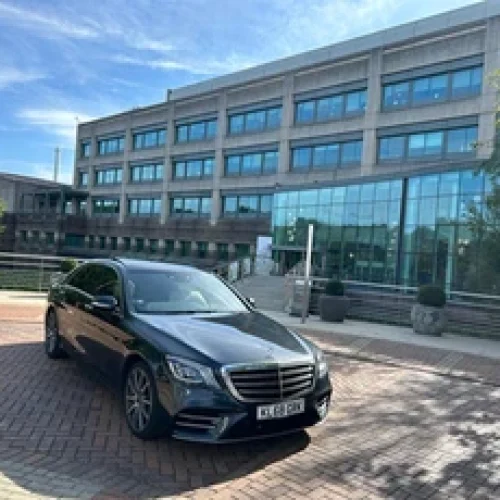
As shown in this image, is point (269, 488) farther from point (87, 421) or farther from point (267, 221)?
point (267, 221)

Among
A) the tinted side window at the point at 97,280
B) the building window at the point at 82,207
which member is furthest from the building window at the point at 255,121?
the tinted side window at the point at 97,280

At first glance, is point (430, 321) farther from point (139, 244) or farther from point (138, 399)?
point (139, 244)

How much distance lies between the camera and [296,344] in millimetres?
Result: 4777

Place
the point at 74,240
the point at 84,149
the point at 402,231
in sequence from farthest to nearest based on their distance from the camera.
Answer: the point at 84,149, the point at 74,240, the point at 402,231

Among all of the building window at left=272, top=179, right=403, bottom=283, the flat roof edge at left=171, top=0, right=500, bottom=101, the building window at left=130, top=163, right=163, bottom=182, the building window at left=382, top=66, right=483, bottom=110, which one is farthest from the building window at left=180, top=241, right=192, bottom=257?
the building window at left=382, top=66, right=483, bottom=110

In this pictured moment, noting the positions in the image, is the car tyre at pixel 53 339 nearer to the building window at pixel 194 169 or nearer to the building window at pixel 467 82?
the building window at pixel 467 82

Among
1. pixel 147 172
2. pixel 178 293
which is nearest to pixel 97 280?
pixel 178 293

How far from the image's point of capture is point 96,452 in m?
4.19

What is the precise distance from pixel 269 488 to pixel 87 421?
206 centimetres

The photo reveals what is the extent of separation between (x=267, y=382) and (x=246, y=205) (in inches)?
1589

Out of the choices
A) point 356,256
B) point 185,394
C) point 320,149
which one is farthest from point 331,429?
point 320,149

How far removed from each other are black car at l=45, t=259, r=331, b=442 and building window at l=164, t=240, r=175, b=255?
1748 inches

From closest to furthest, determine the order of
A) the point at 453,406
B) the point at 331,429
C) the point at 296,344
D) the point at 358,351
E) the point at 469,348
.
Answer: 1. the point at 296,344
2. the point at 331,429
3. the point at 453,406
4. the point at 358,351
5. the point at 469,348

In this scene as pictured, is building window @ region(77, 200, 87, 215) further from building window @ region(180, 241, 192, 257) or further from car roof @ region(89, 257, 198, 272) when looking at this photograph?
car roof @ region(89, 257, 198, 272)
